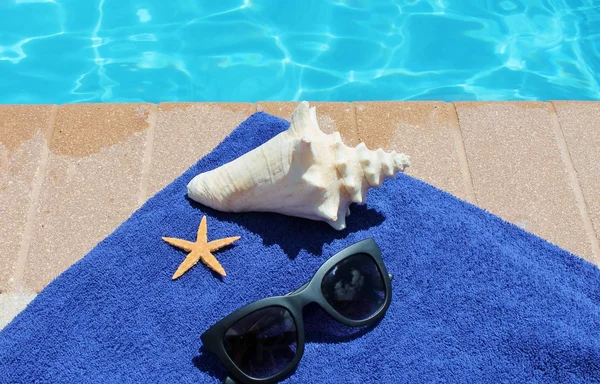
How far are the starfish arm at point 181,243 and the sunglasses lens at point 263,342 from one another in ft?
1.31

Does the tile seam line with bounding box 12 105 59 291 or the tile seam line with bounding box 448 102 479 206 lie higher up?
the tile seam line with bounding box 12 105 59 291

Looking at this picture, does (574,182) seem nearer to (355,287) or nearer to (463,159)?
(463,159)

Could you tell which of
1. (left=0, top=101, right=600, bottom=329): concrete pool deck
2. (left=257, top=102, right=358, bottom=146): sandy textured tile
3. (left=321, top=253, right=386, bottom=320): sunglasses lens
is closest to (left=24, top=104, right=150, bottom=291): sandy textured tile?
(left=0, top=101, right=600, bottom=329): concrete pool deck

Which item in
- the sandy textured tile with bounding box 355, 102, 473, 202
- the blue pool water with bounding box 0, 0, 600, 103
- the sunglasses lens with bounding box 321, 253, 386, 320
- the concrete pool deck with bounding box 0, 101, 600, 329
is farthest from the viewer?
the blue pool water with bounding box 0, 0, 600, 103

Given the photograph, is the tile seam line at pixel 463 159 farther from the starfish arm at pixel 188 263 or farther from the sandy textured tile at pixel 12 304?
the sandy textured tile at pixel 12 304

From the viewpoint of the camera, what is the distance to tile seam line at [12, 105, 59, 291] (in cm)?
227

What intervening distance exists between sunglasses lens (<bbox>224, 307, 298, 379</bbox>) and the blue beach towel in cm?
10

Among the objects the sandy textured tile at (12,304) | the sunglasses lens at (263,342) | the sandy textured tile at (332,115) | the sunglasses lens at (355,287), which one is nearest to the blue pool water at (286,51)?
the sandy textured tile at (332,115)

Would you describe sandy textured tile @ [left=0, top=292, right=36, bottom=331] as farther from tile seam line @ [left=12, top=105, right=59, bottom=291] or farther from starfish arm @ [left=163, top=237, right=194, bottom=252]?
starfish arm @ [left=163, top=237, right=194, bottom=252]

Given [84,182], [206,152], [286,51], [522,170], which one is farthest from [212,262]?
[286,51]

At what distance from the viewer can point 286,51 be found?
4.04 metres

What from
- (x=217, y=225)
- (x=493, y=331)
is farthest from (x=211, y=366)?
(x=493, y=331)

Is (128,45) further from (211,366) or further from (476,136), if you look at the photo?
(211,366)

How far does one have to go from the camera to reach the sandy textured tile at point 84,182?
2.33m
